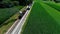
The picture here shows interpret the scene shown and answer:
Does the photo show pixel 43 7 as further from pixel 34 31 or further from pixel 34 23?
pixel 34 31

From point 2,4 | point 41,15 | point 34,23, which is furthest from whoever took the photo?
point 2,4

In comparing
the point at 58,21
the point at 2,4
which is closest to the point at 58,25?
the point at 58,21

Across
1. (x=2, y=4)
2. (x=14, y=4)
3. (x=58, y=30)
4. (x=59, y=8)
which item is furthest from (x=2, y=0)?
(x=58, y=30)

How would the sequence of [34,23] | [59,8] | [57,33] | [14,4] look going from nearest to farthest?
[57,33] → [34,23] → [59,8] → [14,4]

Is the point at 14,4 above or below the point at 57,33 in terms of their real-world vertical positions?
below

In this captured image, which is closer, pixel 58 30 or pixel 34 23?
pixel 58 30

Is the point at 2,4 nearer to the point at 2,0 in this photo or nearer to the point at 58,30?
the point at 2,0
